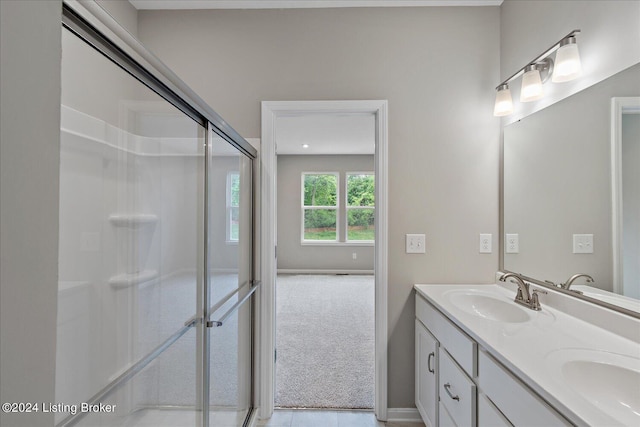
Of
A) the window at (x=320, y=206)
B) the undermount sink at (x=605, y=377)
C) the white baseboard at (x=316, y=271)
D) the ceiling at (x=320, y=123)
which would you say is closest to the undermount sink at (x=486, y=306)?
the undermount sink at (x=605, y=377)

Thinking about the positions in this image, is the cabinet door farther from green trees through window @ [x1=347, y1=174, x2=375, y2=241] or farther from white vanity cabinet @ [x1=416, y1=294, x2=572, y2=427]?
green trees through window @ [x1=347, y1=174, x2=375, y2=241]

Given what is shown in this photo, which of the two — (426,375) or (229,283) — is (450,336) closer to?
(426,375)

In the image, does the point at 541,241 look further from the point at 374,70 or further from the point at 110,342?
the point at 110,342

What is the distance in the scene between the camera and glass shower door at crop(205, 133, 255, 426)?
1.29 metres

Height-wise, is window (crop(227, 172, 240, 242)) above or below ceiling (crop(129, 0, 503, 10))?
below

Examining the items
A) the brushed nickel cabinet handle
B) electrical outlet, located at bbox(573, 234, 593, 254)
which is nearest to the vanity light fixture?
electrical outlet, located at bbox(573, 234, 593, 254)

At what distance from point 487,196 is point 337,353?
6.55ft

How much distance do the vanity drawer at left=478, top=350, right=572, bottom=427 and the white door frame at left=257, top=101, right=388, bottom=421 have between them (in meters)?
0.87

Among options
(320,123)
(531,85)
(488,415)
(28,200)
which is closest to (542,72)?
(531,85)

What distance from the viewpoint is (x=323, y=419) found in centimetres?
201

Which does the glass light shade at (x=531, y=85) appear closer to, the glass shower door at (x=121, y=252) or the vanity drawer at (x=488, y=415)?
the vanity drawer at (x=488, y=415)

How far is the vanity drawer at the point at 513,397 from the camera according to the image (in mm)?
830

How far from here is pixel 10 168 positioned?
32 centimetres

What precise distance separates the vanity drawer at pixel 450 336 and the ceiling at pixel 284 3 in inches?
76.6
